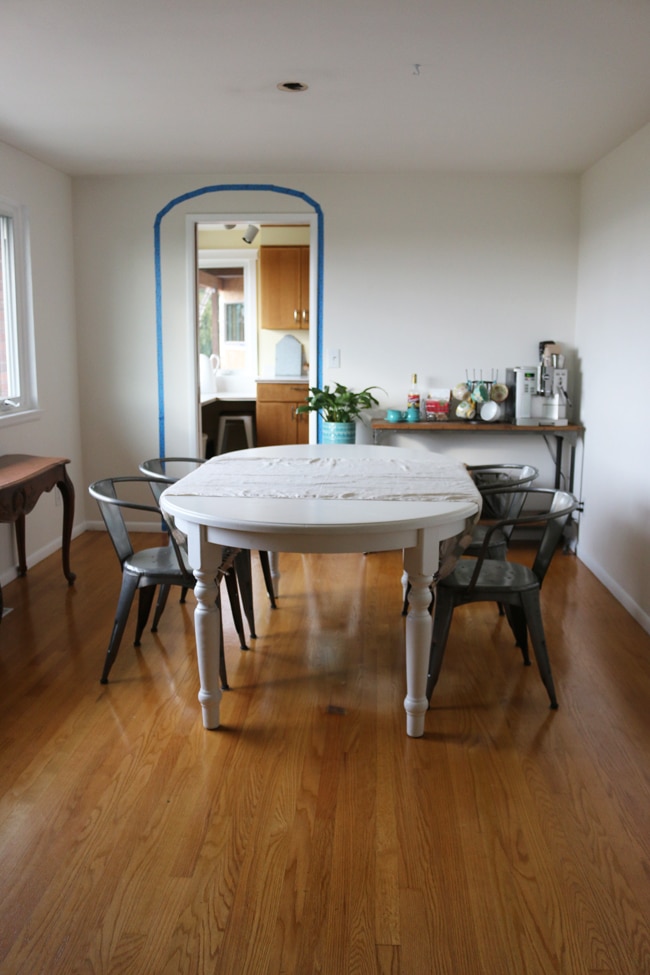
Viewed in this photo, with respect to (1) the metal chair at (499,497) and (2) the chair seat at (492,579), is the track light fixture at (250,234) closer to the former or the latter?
(1) the metal chair at (499,497)

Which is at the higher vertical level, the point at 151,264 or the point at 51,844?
the point at 151,264

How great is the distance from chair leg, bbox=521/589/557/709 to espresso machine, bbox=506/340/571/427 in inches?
89.4

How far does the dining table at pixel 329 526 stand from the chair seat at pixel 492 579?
0.17 meters

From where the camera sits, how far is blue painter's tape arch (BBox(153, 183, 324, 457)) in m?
5.06

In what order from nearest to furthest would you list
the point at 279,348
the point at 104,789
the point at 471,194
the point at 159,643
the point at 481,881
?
the point at 481,881 → the point at 104,789 → the point at 159,643 → the point at 471,194 → the point at 279,348

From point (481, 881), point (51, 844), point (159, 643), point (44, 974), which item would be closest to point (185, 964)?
point (44, 974)

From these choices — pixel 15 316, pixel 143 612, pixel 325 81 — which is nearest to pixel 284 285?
pixel 15 316

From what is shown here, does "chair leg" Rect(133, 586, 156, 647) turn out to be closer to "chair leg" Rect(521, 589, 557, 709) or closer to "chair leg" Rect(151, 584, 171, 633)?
"chair leg" Rect(151, 584, 171, 633)

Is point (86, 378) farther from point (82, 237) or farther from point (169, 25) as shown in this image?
point (169, 25)

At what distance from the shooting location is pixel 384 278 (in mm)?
5141

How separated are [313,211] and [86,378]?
1.84m

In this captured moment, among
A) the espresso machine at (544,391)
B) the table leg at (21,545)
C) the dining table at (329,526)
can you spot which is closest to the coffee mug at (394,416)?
the espresso machine at (544,391)

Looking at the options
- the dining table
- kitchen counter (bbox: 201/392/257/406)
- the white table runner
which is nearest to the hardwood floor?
the dining table

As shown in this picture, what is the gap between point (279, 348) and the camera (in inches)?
299
